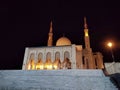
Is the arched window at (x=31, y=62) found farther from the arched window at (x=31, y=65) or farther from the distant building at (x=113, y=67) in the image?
the distant building at (x=113, y=67)

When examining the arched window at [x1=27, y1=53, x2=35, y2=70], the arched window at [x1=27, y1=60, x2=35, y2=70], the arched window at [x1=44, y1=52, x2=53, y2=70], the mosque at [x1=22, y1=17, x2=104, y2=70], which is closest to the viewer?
the mosque at [x1=22, y1=17, x2=104, y2=70]

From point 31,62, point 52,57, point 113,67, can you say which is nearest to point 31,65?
point 31,62

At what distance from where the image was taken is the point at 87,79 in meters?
9.70

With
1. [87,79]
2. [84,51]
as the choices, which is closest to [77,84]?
[87,79]

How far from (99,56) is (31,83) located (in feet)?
83.3

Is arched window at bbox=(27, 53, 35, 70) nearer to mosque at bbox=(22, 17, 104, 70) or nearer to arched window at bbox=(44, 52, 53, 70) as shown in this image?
mosque at bbox=(22, 17, 104, 70)

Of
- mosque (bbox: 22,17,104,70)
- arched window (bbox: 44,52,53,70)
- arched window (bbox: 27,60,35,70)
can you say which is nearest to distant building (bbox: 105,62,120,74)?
mosque (bbox: 22,17,104,70)

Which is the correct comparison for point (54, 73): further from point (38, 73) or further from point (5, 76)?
point (5, 76)

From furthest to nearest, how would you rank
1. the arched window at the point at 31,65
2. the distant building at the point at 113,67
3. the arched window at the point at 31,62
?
the arched window at the point at 31,65 < the arched window at the point at 31,62 < the distant building at the point at 113,67

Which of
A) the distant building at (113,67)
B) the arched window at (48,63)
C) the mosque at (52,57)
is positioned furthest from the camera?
the arched window at (48,63)

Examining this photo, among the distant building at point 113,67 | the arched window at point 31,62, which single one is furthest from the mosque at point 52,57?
the distant building at point 113,67

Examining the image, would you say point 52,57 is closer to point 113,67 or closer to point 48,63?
point 48,63

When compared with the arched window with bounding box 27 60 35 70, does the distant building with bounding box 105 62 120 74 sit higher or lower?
lower

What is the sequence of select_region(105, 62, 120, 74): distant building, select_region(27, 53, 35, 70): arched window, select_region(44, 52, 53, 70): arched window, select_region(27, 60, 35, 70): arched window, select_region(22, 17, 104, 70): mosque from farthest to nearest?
select_region(27, 60, 35, 70): arched window, select_region(27, 53, 35, 70): arched window, select_region(44, 52, 53, 70): arched window, select_region(22, 17, 104, 70): mosque, select_region(105, 62, 120, 74): distant building
